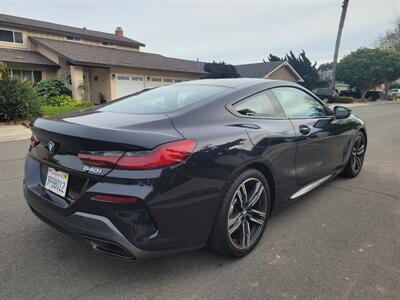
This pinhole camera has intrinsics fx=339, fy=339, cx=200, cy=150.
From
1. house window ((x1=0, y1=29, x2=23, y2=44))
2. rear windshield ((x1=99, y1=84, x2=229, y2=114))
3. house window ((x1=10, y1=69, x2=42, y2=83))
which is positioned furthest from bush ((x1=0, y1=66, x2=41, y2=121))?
house window ((x1=0, y1=29, x2=23, y2=44))

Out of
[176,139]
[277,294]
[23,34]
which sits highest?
[23,34]

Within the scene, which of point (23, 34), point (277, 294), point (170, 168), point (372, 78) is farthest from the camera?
point (372, 78)

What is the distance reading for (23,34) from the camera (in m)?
23.9

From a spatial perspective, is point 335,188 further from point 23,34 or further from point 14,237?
point 23,34

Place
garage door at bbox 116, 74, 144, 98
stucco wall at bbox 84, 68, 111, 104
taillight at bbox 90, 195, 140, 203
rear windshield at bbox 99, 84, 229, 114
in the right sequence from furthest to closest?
garage door at bbox 116, 74, 144, 98 < stucco wall at bbox 84, 68, 111, 104 < rear windshield at bbox 99, 84, 229, 114 < taillight at bbox 90, 195, 140, 203

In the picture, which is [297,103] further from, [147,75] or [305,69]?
[305,69]

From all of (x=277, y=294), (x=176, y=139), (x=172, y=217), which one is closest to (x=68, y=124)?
(x=176, y=139)

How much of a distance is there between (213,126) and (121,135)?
2.46ft

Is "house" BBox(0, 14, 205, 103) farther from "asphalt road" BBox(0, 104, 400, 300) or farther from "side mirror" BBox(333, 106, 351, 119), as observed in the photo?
"asphalt road" BBox(0, 104, 400, 300)

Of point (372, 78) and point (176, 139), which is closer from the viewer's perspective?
point (176, 139)

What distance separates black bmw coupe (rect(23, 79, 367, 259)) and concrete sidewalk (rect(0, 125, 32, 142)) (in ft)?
22.4

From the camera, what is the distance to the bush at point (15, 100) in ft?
36.4

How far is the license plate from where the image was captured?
240 cm

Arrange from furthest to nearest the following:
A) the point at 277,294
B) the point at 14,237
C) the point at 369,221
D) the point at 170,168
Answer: the point at 369,221 → the point at 14,237 → the point at 277,294 → the point at 170,168
